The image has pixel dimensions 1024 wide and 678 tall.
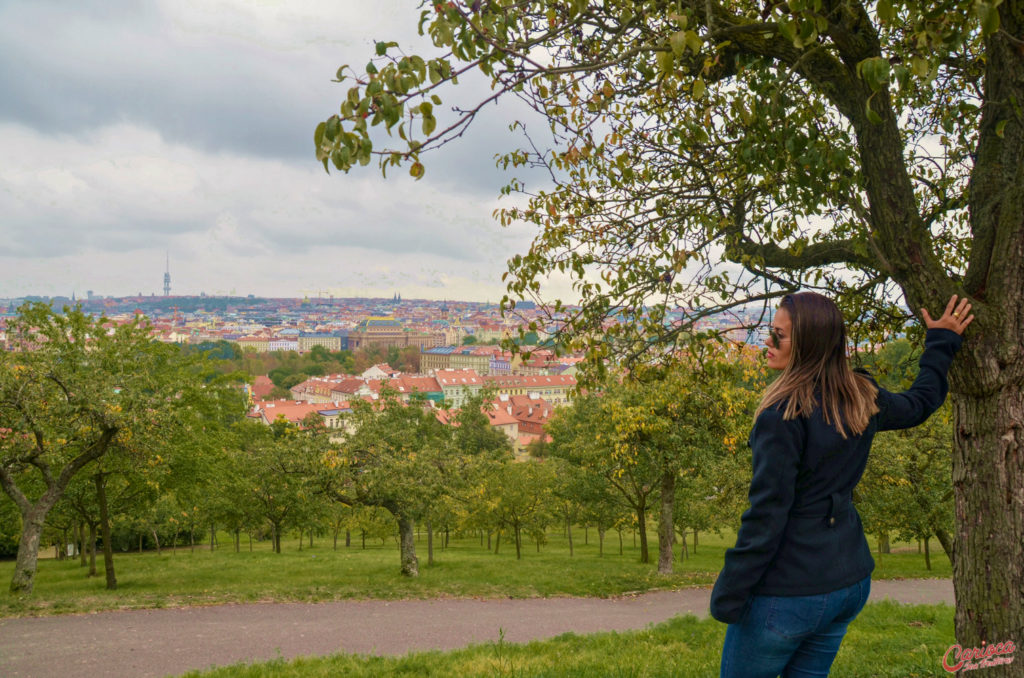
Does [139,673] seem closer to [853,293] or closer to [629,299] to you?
[629,299]

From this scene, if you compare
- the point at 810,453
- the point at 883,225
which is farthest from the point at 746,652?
the point at 883,225

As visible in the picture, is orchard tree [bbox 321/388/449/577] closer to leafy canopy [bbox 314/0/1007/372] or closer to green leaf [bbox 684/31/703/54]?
leafy canopy [bbox 314/0/1007/372]

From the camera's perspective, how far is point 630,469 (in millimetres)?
18812

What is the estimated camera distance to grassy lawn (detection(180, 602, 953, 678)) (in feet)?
18.0

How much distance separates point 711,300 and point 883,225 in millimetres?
1972

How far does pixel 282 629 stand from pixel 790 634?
9.51 m

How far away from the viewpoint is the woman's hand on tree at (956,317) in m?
3.20

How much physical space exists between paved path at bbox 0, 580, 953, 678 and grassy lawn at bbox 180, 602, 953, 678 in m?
1.60

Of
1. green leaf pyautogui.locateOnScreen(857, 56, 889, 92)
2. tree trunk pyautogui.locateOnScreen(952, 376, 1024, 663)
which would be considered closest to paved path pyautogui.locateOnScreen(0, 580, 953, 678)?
tree trunk pyautogui.locateOnScreen(952, 376, 1024, 663)

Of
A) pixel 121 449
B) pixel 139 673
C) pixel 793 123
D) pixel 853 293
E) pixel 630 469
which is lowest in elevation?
pixel 139 673

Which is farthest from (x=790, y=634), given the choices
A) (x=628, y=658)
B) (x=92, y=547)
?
(x=92, y=547)

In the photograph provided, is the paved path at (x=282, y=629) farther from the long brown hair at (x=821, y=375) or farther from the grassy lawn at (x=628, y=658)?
the long brown hair at (x=821, y=375)

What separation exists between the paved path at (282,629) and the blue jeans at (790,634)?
667 centimetres

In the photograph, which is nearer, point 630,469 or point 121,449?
point 121,449
